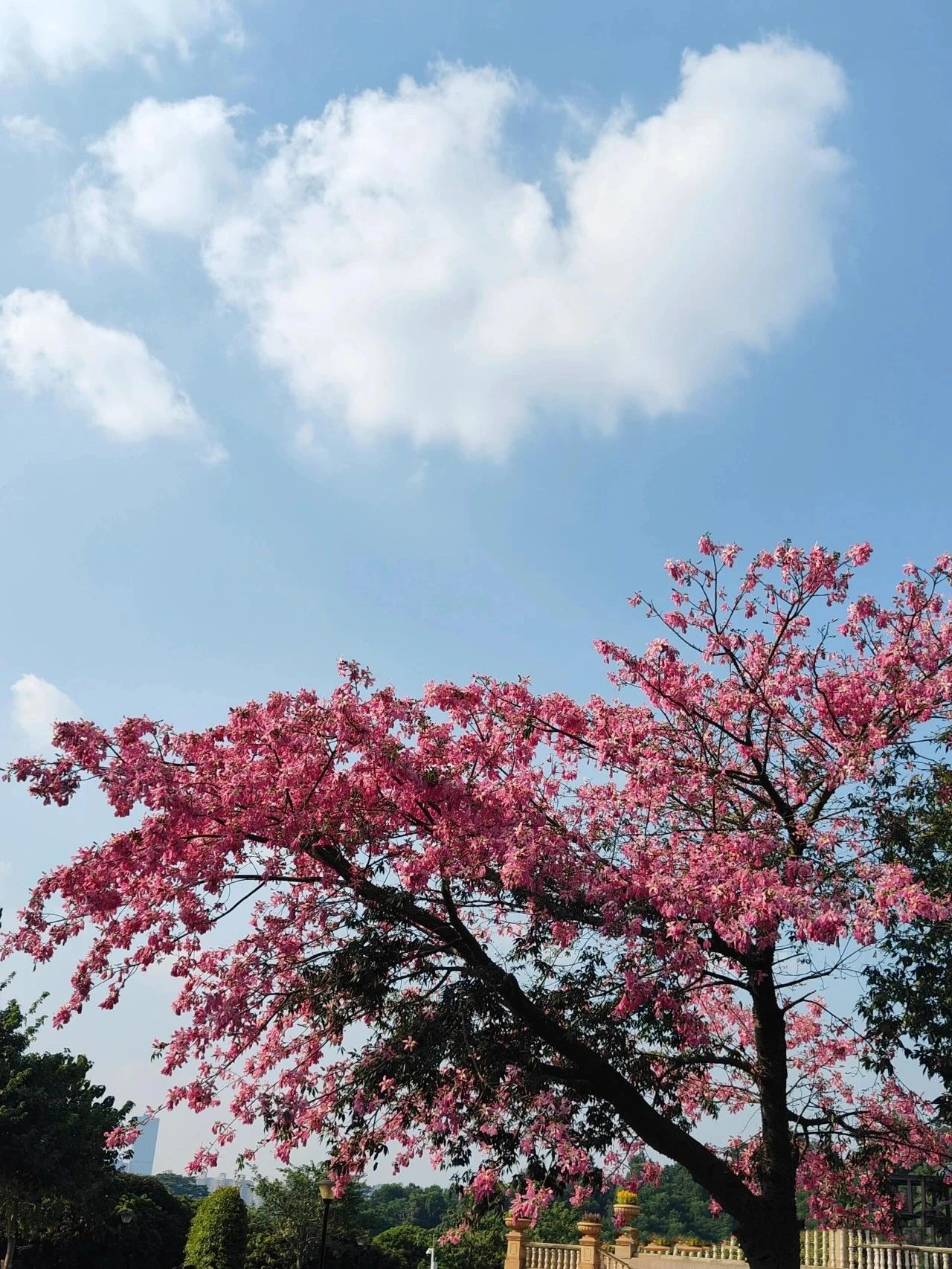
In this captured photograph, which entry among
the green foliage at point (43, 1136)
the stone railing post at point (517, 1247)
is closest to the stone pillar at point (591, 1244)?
the stone railing post at point (517, 1247)

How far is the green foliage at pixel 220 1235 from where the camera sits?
102 ft

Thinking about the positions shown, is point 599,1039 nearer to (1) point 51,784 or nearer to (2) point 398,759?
(2) point 398,759

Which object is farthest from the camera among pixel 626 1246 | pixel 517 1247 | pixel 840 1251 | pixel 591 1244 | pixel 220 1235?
pixel 220 1235

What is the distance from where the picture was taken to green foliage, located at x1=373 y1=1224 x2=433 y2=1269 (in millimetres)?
45375

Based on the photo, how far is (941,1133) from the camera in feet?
45.0

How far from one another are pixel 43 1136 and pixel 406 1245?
108 feet

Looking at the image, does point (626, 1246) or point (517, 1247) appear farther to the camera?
point (626, 1246)

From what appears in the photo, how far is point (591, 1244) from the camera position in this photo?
21.2 m

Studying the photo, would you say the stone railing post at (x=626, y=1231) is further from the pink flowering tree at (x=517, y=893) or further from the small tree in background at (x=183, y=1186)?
the small tree in background at (x=183, y=1186)

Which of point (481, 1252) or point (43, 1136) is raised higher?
point (43, 1136)

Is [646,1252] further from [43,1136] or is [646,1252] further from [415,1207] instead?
[415,1207]

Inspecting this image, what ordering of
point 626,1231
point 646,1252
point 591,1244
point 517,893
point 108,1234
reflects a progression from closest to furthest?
point 517,893 < point 591,1244 < point 646,1252 < point 626,1231 < point 108,1234

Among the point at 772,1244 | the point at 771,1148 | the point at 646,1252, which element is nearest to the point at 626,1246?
the point at 646,1252

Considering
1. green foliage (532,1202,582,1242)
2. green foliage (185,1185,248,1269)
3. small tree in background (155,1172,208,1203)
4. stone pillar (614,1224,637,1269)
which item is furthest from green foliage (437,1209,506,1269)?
small tree in background (155,1172,208,1203)
